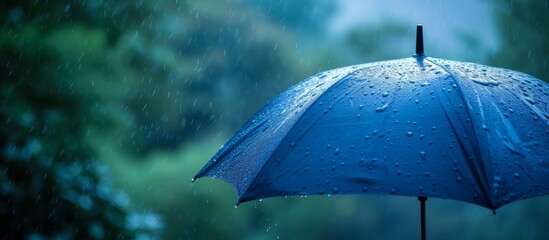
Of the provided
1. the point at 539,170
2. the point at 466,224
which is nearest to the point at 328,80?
the point at 539,170

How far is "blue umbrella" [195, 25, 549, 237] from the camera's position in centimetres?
152

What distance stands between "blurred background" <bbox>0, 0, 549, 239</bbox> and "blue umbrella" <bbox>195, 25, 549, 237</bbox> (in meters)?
2.46

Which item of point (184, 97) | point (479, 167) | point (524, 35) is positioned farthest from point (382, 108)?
point (524, 35)

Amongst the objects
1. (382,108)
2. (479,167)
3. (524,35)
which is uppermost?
(524,35)

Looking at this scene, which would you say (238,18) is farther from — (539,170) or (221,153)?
(539,170)

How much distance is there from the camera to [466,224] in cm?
617

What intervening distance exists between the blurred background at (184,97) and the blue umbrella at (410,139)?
2.46m

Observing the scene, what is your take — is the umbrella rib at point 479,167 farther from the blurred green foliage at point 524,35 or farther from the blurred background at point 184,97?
the blurred green foliage at point 524,35

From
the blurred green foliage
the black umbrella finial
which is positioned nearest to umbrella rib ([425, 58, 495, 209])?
the black umbrella finial

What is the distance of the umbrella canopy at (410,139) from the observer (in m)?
1.52

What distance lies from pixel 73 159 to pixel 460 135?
2962mm

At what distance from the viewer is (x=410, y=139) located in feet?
5.18

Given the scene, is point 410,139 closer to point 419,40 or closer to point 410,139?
point 410,139

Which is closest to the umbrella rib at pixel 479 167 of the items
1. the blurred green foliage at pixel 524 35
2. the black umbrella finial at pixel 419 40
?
the black umbrella finial at pixel 419 40
